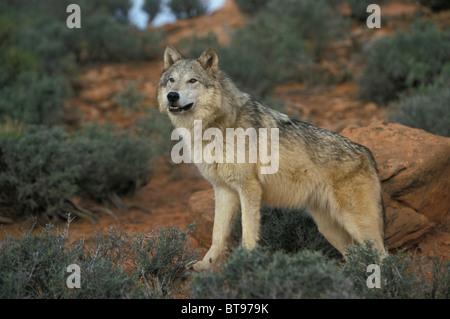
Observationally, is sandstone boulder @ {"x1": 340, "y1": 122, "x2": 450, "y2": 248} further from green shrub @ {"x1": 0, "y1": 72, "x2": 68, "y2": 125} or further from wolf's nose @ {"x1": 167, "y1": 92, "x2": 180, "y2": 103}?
green shrub @ {"x1": 0, "y1": 72, "x2": 68, "y2": 125}

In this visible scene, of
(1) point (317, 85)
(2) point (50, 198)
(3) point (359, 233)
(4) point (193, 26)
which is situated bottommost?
(3) point (359, 233)

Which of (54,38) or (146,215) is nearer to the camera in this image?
(146,215)

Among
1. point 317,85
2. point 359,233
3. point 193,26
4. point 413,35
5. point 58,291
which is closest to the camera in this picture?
point 58,291

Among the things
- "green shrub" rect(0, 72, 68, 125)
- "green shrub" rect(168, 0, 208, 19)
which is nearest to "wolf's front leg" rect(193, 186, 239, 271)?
"green shrub" rect(0, 72, 68, 125)

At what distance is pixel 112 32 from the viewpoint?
16688 millimetres

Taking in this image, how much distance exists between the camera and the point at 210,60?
489cm

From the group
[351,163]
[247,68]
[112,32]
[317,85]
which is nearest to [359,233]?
[351,163]

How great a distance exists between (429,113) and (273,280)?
19.9ft

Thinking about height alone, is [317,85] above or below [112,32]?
below

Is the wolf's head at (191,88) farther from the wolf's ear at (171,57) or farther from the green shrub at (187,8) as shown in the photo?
the green shrub at (187,8)

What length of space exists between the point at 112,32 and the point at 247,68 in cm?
694

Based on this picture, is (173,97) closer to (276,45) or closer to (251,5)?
(276,45)

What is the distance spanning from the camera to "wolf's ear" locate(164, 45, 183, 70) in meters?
5.12
